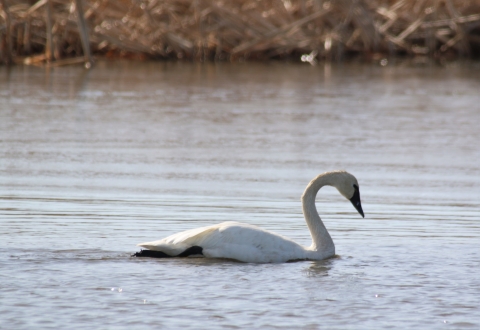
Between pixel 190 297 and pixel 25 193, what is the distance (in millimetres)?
3394

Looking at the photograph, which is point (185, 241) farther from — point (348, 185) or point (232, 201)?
point (232, 201)

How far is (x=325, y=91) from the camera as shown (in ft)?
56.7

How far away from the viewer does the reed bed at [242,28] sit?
75.3 feet

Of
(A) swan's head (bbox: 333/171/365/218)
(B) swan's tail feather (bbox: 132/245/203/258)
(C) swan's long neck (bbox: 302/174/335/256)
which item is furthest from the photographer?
(A) swan's head (bbox: 333/171/365/218)

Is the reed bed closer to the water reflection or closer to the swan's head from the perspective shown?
the swan's head

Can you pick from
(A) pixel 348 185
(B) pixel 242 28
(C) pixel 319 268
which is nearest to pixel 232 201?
(A) pixel 348 185

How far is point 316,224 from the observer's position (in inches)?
264

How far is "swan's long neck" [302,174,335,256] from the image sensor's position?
653 centimetres

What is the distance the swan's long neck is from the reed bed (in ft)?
53.0

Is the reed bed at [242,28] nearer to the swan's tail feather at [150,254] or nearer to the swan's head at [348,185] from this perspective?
the swan's head at [348,185]

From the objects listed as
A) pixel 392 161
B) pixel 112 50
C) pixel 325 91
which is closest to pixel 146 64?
pixel 112 50

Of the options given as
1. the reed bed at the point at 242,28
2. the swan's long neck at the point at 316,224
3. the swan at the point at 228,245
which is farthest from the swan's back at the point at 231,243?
the reed bed at the point at 242,28

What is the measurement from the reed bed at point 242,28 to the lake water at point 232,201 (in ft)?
19.2

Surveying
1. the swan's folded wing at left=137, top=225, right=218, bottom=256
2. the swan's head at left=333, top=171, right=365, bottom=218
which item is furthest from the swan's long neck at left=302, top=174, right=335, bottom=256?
the swan's folded wing at left=137, top=225, right=218, bottom=256
